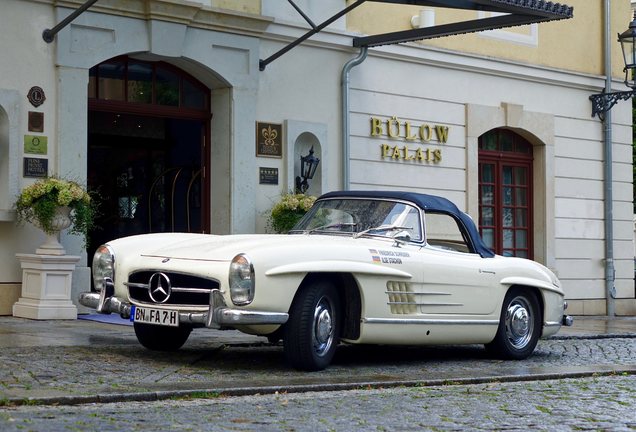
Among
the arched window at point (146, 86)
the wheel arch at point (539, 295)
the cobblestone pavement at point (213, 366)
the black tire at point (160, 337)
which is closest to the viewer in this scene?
the cobblestone pavement at point (213, 366)

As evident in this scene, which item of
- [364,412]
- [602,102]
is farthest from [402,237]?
[602,102]

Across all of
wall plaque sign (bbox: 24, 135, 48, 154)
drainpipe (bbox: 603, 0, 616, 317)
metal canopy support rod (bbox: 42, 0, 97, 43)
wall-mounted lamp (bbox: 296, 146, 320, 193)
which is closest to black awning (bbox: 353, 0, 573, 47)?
wall-mounted lamp (bbox: 296, 146, 320, 193)

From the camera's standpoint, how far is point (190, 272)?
29.6 feet

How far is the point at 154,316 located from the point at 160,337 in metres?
1.10

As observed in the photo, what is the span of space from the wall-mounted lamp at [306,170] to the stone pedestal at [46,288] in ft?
13.8

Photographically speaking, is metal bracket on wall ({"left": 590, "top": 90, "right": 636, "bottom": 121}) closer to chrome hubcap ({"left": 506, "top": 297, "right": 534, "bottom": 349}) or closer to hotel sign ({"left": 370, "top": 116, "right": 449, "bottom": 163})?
hotel sign ({"left": 370, "top": 116, "right": 449, "bottom": 163})

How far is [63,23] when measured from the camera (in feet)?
45.7

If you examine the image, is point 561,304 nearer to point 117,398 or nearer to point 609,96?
point 117,398

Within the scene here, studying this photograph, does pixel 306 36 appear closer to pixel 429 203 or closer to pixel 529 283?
pixel 429 203

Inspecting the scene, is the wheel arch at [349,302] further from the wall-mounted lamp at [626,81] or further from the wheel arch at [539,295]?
the wall-mounted lamp at [626,81]

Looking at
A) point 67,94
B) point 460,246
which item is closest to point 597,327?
point 460,246

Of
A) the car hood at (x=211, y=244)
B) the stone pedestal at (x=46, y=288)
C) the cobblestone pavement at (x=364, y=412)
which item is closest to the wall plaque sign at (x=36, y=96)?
the stone pedestal at (x=46, y=288)

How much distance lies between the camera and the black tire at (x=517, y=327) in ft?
36.7

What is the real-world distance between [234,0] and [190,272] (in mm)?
7599
